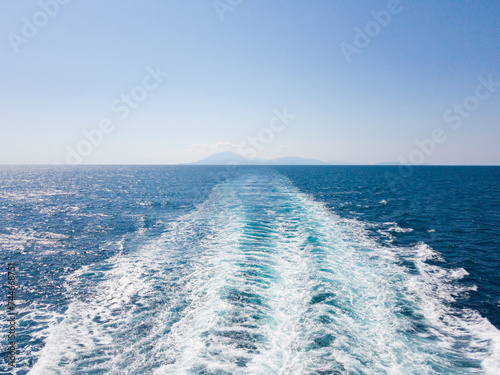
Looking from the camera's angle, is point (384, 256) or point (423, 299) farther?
point (384, 256)

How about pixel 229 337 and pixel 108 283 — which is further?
pixel 108 283

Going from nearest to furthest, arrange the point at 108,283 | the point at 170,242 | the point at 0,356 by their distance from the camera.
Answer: the point at 0,356 < the point at 108,283 < the point at 170,242

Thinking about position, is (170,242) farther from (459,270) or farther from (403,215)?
(403,215)

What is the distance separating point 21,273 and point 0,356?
26.3ft

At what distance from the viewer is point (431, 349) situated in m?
7.81

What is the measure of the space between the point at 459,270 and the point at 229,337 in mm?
14227

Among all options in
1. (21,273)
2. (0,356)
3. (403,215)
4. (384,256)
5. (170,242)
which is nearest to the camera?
(0,356)

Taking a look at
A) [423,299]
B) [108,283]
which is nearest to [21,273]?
[108,283]

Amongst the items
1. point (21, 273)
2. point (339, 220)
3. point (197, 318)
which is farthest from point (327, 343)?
point (339, 220)

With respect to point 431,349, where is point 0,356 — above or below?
below

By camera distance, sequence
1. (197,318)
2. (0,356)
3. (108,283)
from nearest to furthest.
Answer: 1. (0,356)
2. (197,318)
3. (108,283)

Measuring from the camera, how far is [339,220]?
25.5m

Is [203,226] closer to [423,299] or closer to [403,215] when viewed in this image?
[423,299]

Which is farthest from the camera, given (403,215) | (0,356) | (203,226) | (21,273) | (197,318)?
(403,215)
